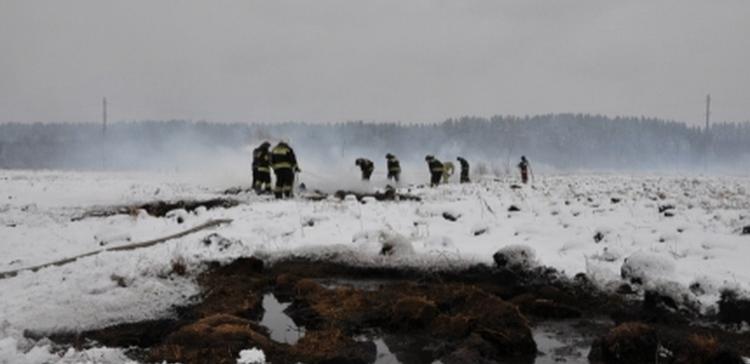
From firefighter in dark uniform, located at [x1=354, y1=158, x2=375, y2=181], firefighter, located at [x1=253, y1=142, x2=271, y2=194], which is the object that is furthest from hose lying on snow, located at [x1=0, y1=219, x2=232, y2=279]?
firefighter in dark uniform, located at [x1=354, y1=158, x2=375, y2=181]

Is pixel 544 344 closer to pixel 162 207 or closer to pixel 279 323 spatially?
pixel 279 323

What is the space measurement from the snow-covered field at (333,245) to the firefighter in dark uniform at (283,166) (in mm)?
2986

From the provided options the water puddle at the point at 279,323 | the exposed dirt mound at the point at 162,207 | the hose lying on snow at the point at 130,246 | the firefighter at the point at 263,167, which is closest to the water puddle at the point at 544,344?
the water puddle at the point at 279,323

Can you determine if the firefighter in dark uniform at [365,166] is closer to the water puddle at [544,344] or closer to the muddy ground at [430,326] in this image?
the muddy ground at [430,326]

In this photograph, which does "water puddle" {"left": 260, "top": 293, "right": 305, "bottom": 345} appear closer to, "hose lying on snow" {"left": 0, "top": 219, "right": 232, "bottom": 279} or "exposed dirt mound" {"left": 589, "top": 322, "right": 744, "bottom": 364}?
"exposed dirt mound" {"left": 589, "top": 322, "right": 744, "bottom": 364}

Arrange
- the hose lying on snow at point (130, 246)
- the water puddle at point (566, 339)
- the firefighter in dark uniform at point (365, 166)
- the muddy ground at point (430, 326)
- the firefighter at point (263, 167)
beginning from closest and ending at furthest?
the muddy ground at point (430, 326), the water puddle at point (566, 339), the hose lying on snow at point (130, 246), the firefighter at point (263, 167), the firefighter in dark uniform at point (365, 166)

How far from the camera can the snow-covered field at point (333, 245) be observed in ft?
18.1

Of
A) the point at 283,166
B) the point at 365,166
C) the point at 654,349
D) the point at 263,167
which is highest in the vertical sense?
the point at 283,166

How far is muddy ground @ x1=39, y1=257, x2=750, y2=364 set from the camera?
14.6ft

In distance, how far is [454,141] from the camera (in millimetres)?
120812

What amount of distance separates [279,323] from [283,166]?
11.3 meters

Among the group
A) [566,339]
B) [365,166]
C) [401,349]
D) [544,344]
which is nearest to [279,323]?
[401,349]

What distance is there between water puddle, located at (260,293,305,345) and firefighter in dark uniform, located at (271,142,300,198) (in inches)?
405

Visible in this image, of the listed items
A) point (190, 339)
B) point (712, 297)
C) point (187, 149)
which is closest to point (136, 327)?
point (190, 339)
